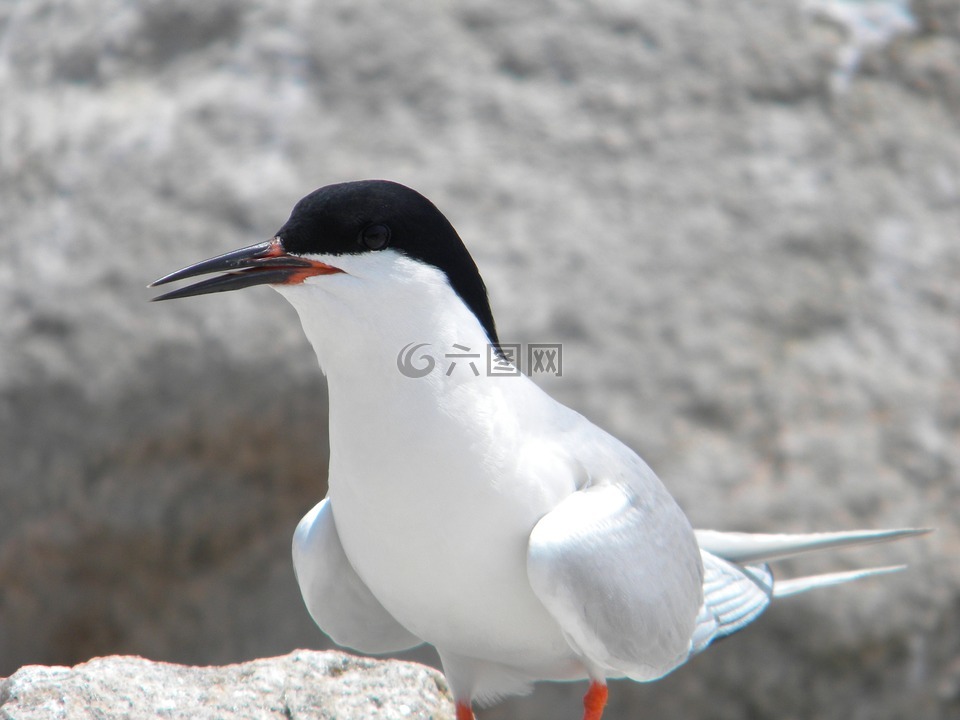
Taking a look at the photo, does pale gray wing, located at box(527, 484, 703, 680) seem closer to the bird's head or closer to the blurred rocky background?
the bird's head

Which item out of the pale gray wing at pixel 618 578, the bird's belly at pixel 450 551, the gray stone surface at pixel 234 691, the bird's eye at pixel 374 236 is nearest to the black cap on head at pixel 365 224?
the bird's eye at pixel 374 236

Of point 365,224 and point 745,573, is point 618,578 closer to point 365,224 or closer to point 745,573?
point 745,573

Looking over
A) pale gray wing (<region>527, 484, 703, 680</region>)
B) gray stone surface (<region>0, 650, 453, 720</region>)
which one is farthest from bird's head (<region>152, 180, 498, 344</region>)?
gray stone surface (<region>0, 650, 453, 720</region>)

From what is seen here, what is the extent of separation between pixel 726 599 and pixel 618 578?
0.56 m

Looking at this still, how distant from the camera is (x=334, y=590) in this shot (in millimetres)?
2408

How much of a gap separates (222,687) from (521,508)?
2.37ft

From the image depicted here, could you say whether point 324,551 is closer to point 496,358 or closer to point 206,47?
point 496,358

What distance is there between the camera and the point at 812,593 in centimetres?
368

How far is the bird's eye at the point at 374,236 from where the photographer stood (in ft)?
6.77

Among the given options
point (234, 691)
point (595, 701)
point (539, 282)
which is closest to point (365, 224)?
point (234, 691)

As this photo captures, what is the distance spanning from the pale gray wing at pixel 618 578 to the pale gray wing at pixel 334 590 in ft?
1.70

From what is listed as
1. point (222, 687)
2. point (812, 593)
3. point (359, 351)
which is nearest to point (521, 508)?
point (359, 351)

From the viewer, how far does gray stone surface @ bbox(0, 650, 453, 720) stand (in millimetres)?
2008

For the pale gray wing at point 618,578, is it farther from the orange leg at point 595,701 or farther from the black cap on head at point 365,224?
the black cap on head at point 365,224
